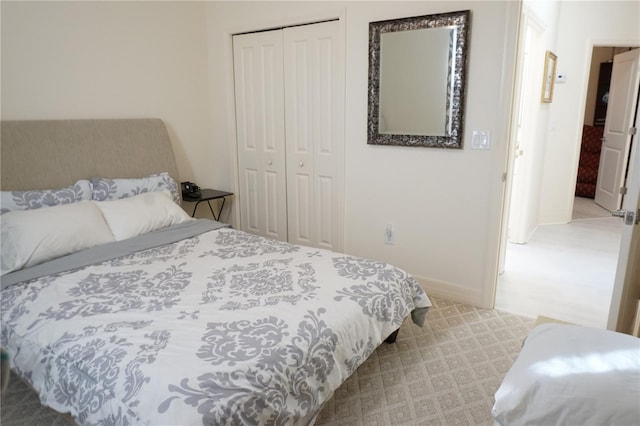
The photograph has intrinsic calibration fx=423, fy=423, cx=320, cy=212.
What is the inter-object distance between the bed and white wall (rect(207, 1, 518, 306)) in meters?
0.73

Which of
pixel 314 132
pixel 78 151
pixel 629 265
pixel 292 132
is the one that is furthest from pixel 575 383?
pixel 78 151

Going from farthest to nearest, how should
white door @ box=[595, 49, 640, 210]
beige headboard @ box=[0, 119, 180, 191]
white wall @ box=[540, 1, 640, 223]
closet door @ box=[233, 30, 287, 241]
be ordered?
white door @ box=[595, 49, 640, 210]
white wall @ box=[540, 1, 640, 223]
closet door @ box=[233, 30, 287, 241]
beige headboard @ box=[0, 119, 180, 191]

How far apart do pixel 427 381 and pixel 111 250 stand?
1.89m

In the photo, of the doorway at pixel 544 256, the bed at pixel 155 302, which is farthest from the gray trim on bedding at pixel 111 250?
the doorway at pixel 544 256

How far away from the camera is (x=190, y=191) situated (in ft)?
12.4

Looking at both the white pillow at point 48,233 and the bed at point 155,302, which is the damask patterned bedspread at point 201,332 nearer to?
the bed at point 155,302

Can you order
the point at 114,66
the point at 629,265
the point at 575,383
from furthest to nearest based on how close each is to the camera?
the point at 114,66
the point at 629,265
the point at 575,383

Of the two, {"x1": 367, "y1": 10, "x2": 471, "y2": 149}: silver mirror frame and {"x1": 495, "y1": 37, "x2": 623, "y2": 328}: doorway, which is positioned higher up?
{"x1": 367, "y1": 10, "x2": 471, "y2": 149}: silver mirror frame

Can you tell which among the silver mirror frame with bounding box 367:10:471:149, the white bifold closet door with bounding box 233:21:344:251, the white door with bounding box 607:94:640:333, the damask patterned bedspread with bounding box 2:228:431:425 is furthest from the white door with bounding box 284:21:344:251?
the white door with bounding box 607:94:640:333

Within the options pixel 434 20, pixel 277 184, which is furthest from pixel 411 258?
pixel 434 20

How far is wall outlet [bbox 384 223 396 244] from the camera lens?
327 centimetres

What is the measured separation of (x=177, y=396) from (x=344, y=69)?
2627 mm

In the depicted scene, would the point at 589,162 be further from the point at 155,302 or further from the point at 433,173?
the point at 155,302

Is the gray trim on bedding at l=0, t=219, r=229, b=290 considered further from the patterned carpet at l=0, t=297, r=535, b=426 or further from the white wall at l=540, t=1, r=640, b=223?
the white wall at l=540, t=1, r=640, b=223
